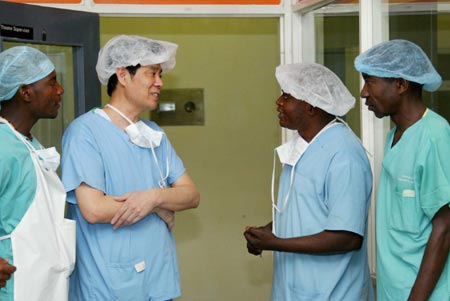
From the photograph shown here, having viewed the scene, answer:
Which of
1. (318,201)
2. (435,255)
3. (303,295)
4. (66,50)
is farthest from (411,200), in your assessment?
(66,50)

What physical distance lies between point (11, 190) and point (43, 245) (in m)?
0.18

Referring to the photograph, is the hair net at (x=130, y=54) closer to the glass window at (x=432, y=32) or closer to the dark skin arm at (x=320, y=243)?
the dark skin arm at (x=320, y=243)

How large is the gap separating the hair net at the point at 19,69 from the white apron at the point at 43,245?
0.12 metres

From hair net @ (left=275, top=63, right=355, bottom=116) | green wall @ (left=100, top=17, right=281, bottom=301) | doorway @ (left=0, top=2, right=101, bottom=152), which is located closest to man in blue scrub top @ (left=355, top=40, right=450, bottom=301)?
hair net @ (left=275, top=63, right=355, bottom=116)

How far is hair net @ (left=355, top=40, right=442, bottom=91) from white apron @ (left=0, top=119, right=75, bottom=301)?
Answer: 96 centimetres

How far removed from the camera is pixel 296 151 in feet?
8.07

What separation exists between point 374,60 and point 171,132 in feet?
7.82

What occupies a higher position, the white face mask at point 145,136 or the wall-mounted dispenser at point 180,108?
the wall-mounted dispenser at point 180,108

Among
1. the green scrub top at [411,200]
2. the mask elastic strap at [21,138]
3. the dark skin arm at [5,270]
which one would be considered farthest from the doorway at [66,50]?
the green scrub top at [411,200]

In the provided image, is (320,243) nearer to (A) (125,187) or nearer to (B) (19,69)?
(A) (125,187)

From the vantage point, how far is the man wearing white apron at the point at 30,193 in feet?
6.50

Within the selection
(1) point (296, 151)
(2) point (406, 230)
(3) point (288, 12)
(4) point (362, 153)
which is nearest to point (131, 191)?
(1) point (296, 151)

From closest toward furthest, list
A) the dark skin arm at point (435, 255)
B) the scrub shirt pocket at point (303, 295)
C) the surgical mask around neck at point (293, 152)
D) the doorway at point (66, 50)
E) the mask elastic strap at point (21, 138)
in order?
1. the dark skin arm at point (435, 255)
2. the mask elastic strap at point (21, 138)
3. the scrub shirt pocket at point (303, 295)
4. the surgical mask around neck at point (293, 152)
5. the doorway at point (66, 50)

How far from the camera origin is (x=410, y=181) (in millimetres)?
1925
